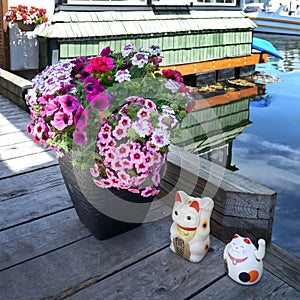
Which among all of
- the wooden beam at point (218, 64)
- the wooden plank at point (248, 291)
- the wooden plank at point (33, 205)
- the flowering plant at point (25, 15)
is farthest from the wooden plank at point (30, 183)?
the wooden beam at point (218, 64)

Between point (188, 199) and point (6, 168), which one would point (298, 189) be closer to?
point (188, 199)

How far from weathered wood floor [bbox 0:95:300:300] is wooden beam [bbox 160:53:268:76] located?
4.14 m

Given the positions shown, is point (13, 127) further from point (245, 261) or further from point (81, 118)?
point (245, 261)

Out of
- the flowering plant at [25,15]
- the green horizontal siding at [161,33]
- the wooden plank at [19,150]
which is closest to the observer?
the wooden plank at [19,150]

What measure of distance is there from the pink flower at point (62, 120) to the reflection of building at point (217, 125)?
5.67 feet

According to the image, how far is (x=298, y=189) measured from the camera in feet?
9.59

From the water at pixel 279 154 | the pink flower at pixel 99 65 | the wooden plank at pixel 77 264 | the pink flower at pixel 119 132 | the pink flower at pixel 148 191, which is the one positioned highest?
the pink flower at pixel 99 65

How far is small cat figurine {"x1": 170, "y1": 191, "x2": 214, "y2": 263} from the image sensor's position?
1.47m

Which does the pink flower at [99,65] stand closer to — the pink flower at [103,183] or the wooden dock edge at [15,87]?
the pink flower at [103,183]

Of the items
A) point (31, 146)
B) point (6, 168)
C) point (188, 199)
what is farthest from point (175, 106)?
point (31, 146)

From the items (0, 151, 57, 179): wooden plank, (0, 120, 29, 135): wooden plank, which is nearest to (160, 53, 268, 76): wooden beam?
(0, 120, 29, 135): wooden plank

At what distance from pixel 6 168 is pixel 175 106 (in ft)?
4.22

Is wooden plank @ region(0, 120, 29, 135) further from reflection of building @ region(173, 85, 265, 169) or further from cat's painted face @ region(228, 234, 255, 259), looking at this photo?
cat's painted face @ region(228, 234, 255, 259)

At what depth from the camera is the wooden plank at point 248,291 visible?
135 centimetres
